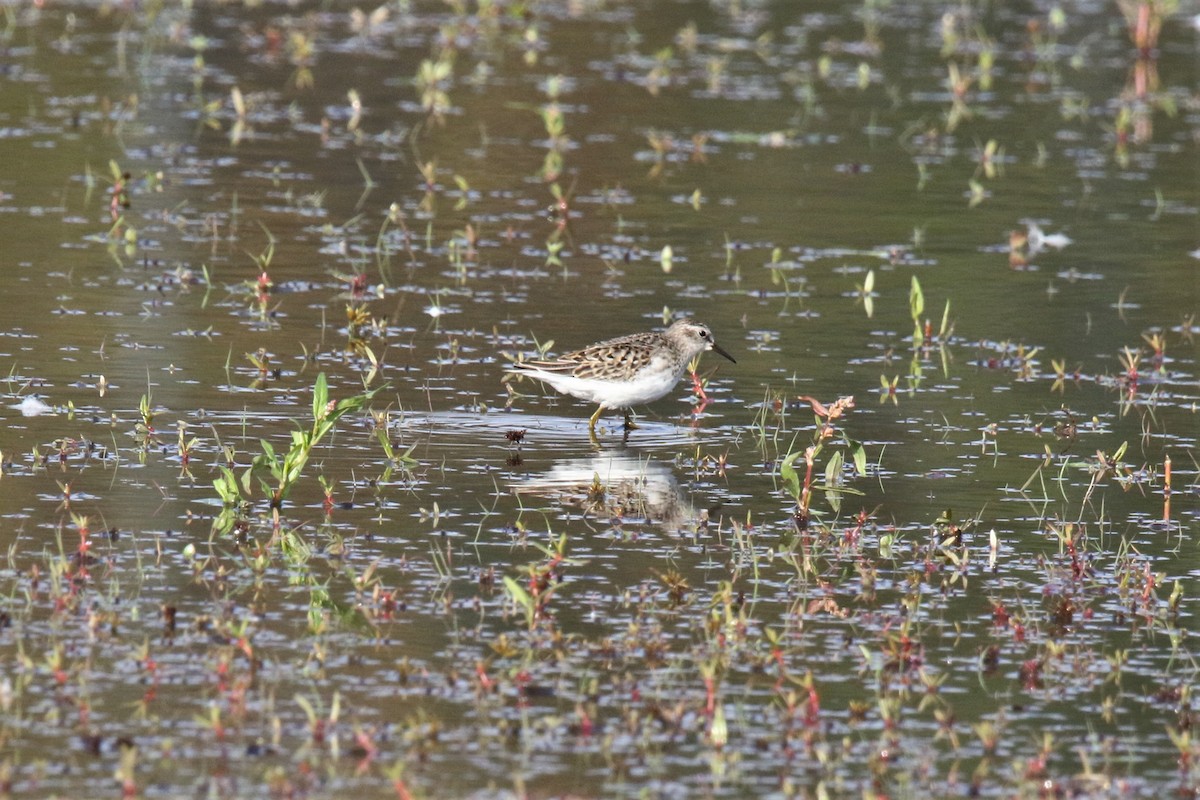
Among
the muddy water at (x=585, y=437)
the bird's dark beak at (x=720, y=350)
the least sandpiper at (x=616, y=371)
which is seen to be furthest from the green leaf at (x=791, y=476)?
the bird's dark beak at (x=720, y=350)

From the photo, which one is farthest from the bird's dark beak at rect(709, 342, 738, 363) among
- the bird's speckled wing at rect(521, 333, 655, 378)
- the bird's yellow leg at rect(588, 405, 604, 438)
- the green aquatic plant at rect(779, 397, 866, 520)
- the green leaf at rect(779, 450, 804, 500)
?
the green leaf at rect(779, 450, 804, 500)

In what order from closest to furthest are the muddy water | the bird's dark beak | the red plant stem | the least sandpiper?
the muddy water
the red plant stem
the least sandpiper
the bird's dark beak

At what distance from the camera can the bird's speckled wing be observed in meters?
11.6

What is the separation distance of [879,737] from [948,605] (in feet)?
5.15

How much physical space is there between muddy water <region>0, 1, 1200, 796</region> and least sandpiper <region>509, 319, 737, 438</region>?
231mm

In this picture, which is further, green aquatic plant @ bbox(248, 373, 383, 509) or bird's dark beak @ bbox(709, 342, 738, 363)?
bird's dark beak @ bbox(709, 342, 738, 363)

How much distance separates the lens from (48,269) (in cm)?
1502

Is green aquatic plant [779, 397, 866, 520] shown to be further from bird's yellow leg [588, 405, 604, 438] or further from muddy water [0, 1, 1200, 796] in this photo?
bird's yellow leg [588, 405, 604, 438]

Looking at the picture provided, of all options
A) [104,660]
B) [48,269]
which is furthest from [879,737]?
[48,269]

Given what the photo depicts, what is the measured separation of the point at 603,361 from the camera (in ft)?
38.1

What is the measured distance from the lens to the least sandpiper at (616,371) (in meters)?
11.6

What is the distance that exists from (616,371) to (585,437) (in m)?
0.40

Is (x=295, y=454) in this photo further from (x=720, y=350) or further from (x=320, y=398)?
(x=720, y=350)

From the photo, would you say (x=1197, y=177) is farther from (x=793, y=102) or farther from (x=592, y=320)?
(x=592, y=320)
